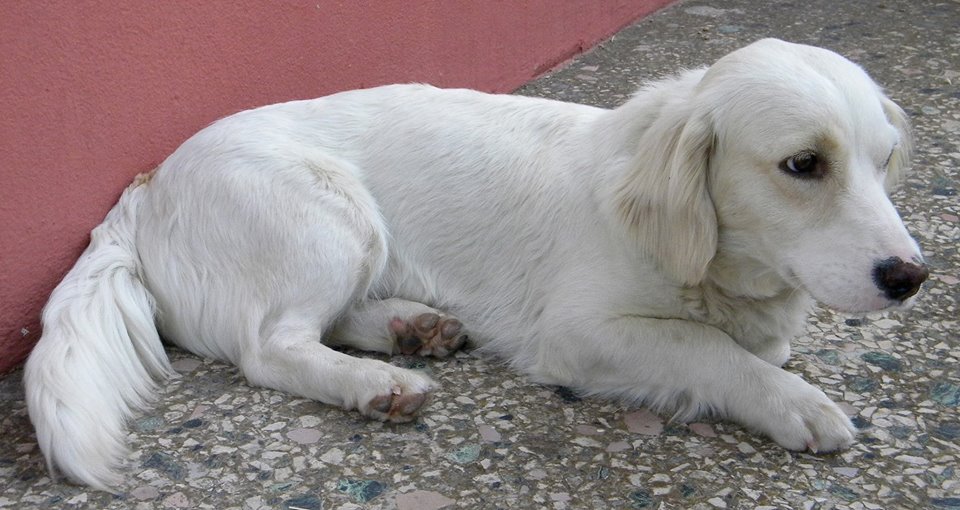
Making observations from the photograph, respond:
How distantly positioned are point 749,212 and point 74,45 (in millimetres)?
2166

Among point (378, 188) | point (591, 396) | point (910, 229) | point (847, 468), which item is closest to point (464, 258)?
point (378, 188)

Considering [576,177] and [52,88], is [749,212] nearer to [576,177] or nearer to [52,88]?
[576,177]

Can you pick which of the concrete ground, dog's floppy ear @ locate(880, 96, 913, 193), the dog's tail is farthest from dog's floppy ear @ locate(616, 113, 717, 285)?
the dog's tail

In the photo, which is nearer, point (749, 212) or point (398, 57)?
point (749, 212)

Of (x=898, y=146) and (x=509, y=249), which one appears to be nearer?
(x=898, y=146)

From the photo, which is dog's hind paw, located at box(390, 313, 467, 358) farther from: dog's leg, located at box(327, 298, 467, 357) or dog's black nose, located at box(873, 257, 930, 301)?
dog's black nose, located at box(873, 257, 930, 301)

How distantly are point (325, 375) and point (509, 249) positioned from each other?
0.77 metres

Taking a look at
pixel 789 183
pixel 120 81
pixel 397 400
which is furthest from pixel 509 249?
pixel 120 81

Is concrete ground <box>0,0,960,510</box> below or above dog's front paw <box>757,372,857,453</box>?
below

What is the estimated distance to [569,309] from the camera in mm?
3338

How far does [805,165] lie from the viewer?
2.81m

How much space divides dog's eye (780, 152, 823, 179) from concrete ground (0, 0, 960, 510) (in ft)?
2.50

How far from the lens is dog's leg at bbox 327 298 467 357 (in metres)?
3.57

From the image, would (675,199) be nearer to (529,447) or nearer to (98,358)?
(529,447)
